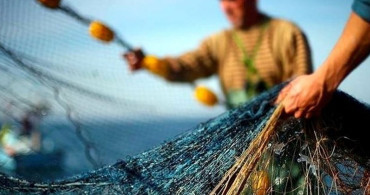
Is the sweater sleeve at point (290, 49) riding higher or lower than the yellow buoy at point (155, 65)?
Result: lower

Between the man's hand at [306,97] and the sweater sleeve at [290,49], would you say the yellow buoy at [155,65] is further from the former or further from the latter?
the man's hand at [306,97]

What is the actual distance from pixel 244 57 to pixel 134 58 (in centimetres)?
67

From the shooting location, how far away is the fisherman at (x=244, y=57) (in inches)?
148

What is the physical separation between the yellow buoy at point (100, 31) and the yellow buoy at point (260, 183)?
1491 mm

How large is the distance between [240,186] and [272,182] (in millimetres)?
232

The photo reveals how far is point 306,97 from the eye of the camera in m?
2.55

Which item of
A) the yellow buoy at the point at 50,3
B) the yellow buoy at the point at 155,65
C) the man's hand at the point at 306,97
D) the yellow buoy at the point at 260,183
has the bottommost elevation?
the yellow buoy at the point at 260,183

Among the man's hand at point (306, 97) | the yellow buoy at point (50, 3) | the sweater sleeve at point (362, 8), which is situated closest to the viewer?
the sweater sleeve at point (362, 8)

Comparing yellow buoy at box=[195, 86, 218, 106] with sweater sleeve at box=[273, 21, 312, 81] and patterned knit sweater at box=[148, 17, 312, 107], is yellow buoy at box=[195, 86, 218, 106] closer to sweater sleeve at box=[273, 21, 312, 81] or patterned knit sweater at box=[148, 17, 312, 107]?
patterned knit sweater at box=[148, 17, 312, 107]

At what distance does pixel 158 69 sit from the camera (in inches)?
155

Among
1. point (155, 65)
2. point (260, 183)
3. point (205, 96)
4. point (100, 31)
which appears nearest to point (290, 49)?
point (205, 96)

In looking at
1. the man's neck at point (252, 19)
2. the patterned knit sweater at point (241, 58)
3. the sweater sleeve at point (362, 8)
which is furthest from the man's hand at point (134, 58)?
the sweater sleeve at point (362, 8)

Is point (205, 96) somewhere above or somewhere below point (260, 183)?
above

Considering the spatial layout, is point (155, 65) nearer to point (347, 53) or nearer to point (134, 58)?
point (134, 58)
